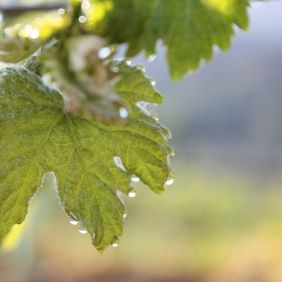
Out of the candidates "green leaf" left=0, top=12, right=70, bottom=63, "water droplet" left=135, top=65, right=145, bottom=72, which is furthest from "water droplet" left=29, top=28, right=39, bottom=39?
"water droplet" left=135, top=65, right=145, bottom=72

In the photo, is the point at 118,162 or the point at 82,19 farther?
the point at 118,162

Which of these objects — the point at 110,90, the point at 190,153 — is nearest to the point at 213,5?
the point at 110,90

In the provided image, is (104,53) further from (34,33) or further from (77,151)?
(77,151)

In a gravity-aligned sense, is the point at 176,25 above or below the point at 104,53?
above

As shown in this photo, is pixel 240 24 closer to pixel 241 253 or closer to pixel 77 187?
pixel 77 187

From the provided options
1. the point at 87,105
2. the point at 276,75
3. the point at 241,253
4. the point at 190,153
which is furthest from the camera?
the point at 276,75

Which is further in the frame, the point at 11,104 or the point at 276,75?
the point at 276,75

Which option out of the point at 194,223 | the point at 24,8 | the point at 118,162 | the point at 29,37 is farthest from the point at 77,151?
the point at 194,223
